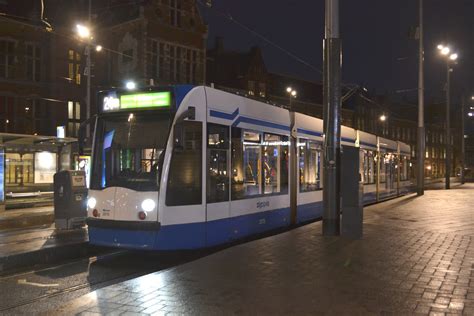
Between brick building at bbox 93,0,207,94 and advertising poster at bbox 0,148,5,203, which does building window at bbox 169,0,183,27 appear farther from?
advertising poster at bbox 0,148,5,203

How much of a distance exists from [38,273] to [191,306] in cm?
481

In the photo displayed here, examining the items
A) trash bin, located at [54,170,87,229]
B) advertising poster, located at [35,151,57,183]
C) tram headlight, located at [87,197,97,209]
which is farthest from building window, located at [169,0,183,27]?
tram headlight, located at [87,197,97,209]

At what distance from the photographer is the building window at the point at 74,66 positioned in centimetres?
3780

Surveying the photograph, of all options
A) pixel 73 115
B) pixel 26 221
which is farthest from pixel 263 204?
pixel 73 115

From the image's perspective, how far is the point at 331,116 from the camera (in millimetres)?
11789

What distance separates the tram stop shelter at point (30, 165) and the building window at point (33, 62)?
37.0 ft

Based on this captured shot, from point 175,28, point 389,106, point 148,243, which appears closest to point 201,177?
point 148,243

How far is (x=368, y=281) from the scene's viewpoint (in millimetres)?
7332

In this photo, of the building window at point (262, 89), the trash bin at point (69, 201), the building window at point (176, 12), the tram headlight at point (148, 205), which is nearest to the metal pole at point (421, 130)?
the building window at point (176, 12)

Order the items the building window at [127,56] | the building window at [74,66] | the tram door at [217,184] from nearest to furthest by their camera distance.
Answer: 1. the tram door at [217,184]
2. the building window at [74,66]
3. the building window at [127,56]

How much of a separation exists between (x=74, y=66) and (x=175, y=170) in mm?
30766

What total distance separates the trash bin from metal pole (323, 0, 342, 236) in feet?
23.5

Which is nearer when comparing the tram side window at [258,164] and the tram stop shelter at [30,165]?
the tram side window at [258,164]

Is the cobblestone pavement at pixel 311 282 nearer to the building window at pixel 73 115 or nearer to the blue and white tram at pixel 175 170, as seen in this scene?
the blue and white tram at pixel 175 170
